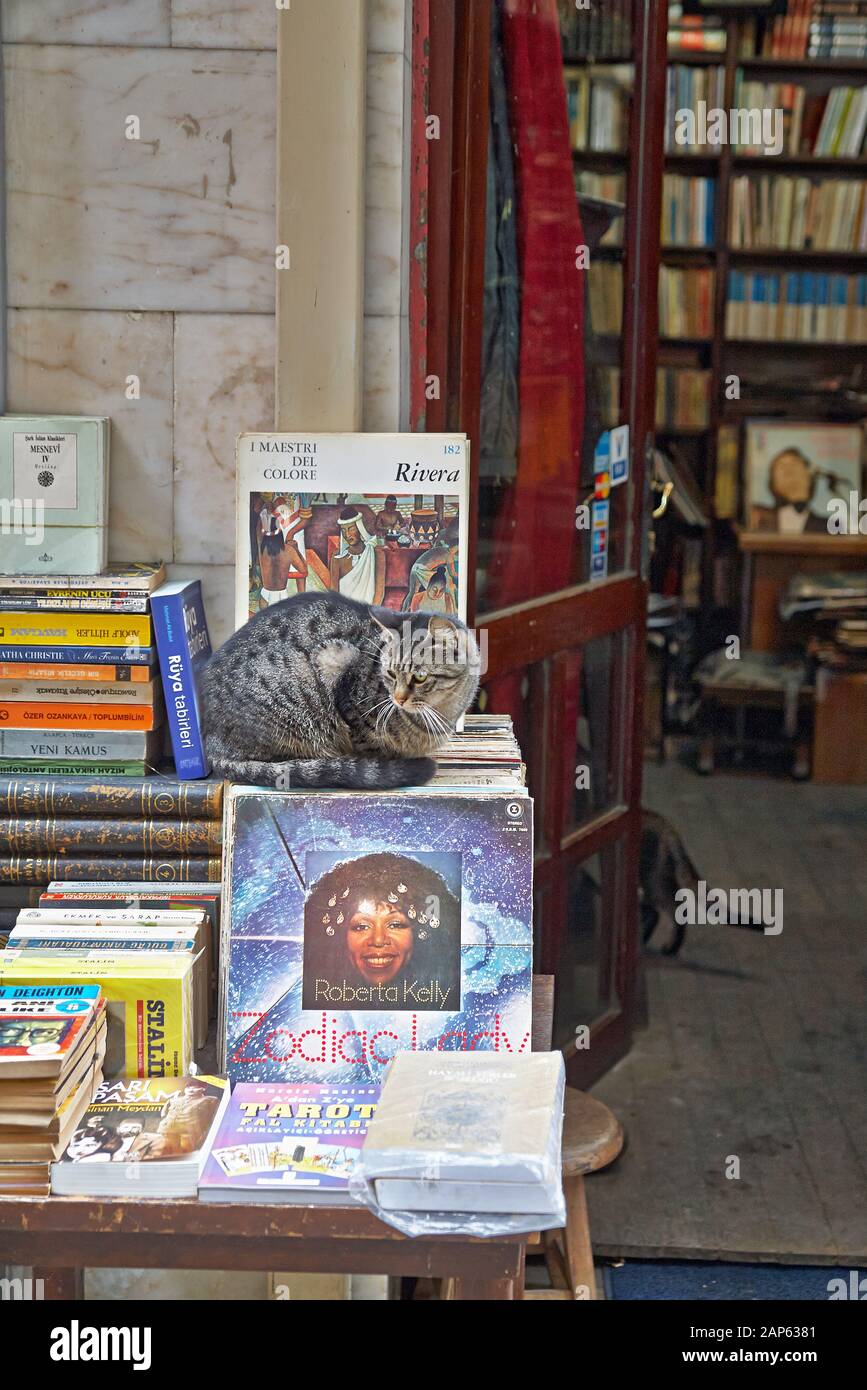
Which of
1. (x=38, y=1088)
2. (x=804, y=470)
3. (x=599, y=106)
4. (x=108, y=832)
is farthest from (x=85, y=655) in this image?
(x=804, y=470)

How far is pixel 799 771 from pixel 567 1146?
3.41m

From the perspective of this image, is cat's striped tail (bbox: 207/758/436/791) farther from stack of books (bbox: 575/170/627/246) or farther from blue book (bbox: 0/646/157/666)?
stack of books (bbox: 575/170/627/246)

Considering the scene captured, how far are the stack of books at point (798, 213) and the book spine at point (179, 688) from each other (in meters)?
4.43

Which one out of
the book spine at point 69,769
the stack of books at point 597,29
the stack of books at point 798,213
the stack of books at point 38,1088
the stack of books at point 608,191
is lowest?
the stack of books at point 38,1088

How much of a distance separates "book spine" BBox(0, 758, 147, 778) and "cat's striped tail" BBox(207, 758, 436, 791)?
0.25 meters

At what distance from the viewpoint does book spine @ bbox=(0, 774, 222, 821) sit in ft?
6.35

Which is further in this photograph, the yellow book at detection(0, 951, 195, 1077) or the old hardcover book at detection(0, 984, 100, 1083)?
the yellow book at detection(0, 951, 195, 1077)

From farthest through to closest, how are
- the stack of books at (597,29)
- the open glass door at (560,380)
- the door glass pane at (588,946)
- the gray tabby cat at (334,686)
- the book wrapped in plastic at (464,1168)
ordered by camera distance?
the door glass pane at (588,946), the stack of books at (597,29), the open glass door at (560,380), the gray tabby cat at (334,686), the book wrapped in plastic at (464,1168)

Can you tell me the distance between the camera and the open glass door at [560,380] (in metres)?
2.24

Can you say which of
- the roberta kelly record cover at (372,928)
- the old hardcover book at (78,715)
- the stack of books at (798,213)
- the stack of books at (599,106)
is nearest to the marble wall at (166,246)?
the old hardcover book at (78,715)

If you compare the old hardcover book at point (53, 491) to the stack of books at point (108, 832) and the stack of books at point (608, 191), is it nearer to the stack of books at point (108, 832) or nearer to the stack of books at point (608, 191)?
the stack of books at point (108, 832)

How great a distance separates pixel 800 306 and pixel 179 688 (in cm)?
453

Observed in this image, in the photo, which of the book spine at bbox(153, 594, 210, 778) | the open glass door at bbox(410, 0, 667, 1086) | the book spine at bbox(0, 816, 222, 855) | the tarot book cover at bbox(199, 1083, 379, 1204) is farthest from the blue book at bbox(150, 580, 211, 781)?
the tarot book cover at bbox(199, 1083, 379, 1204)
